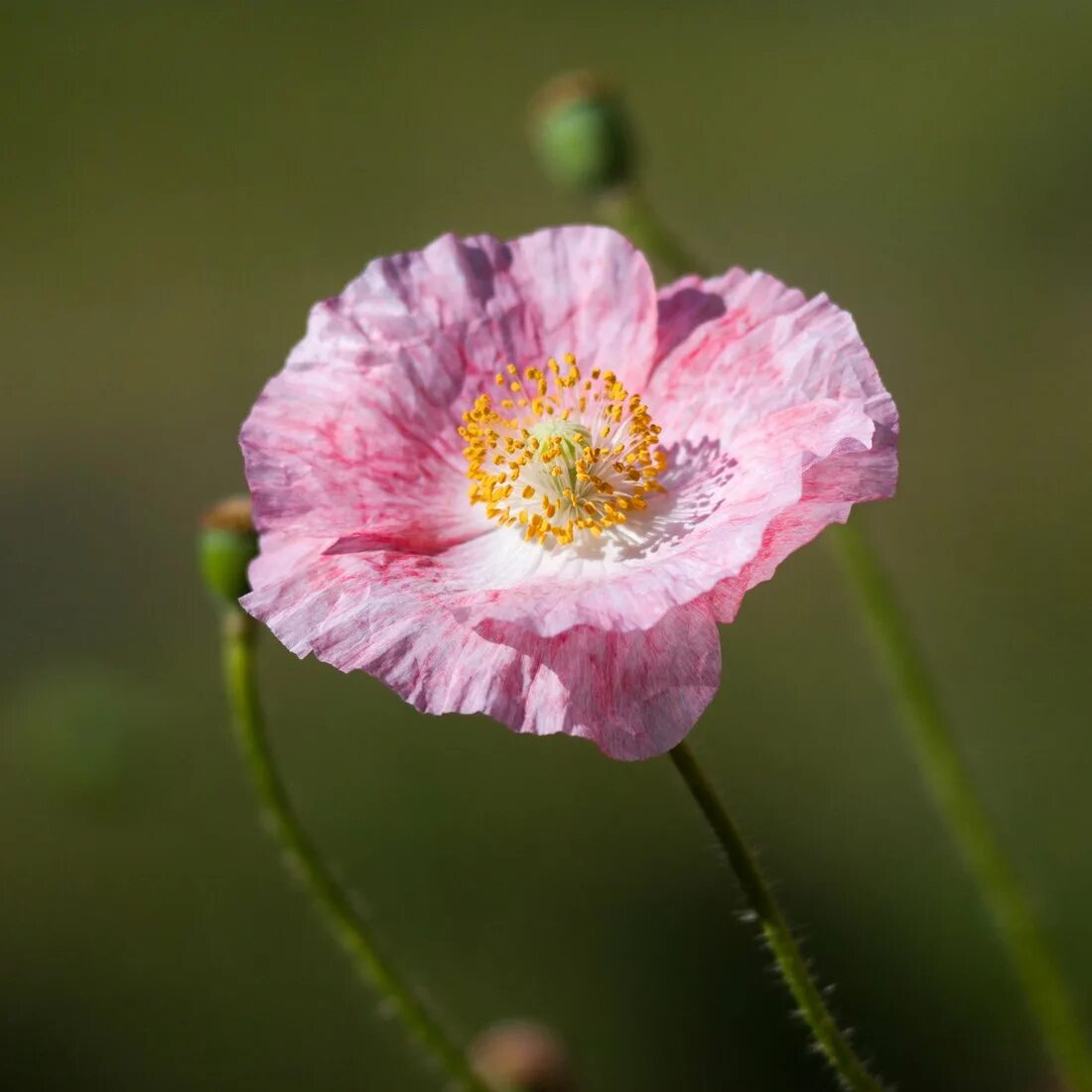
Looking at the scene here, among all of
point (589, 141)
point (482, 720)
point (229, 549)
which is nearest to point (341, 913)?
point (229, 549)

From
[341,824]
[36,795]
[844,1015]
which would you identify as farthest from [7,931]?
[844,1015]

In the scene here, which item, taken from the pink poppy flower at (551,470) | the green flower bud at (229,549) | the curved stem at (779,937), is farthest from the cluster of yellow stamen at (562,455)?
the curved stem at (779,937)

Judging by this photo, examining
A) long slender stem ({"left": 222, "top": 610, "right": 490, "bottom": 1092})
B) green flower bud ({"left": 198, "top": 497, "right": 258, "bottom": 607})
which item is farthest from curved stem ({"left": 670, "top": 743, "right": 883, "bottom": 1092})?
green flower bud ({"left": 198, "top": 497, "right": 258, "bottom": 607})

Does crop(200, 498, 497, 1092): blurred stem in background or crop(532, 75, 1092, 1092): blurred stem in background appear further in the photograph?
crop(532, 75, 1092, 1092): blurred stem in background

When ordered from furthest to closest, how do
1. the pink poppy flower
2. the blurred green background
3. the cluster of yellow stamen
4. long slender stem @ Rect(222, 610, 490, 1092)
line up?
1. the blurred green background
2. the cluster of yellow stamen
3. long slender stem @ Rect(222, 610, 490, 1092)
4. the pink poppy flower

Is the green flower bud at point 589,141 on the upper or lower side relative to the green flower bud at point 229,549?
upper

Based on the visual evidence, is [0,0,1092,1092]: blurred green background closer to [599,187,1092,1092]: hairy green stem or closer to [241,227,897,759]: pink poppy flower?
[599,187,1092,1092]: hairy green stem

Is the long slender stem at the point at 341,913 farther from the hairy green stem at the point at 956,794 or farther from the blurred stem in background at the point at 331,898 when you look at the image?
the hairy green stem at the point at 956,794

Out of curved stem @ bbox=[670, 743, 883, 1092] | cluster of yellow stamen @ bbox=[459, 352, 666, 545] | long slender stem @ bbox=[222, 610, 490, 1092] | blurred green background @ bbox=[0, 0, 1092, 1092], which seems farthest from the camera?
blurred green background @ bbox=[0, 0, 1092, 1092]
